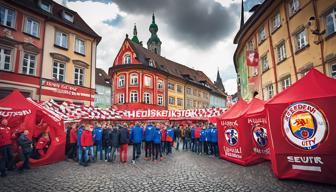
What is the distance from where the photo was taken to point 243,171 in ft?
26.9

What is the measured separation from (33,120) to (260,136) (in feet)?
34.5

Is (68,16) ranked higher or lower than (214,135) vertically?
higher

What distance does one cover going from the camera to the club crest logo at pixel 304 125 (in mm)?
6398

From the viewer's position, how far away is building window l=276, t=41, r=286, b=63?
16344 millimetres

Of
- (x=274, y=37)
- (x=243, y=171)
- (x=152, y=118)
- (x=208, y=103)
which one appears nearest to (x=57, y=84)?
(x=152, y=118)

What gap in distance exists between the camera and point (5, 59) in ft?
55.1

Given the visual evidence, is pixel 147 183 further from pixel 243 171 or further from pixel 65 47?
pixel 65 47

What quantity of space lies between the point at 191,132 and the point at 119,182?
8909mm

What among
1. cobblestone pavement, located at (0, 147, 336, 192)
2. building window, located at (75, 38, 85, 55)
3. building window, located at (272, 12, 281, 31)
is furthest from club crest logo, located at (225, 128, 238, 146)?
building window, located at (75, 38, 85, 55)

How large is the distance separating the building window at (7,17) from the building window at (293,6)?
21.5 meters

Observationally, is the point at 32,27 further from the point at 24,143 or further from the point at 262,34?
the point at 262,34

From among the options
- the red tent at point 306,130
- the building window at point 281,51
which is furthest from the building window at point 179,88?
the red tent at point 306,130

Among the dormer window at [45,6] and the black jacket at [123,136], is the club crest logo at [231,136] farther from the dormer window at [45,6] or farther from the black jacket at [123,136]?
the dormer window at [45,6]

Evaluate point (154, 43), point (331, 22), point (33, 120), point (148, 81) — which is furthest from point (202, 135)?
point (154, 43)
